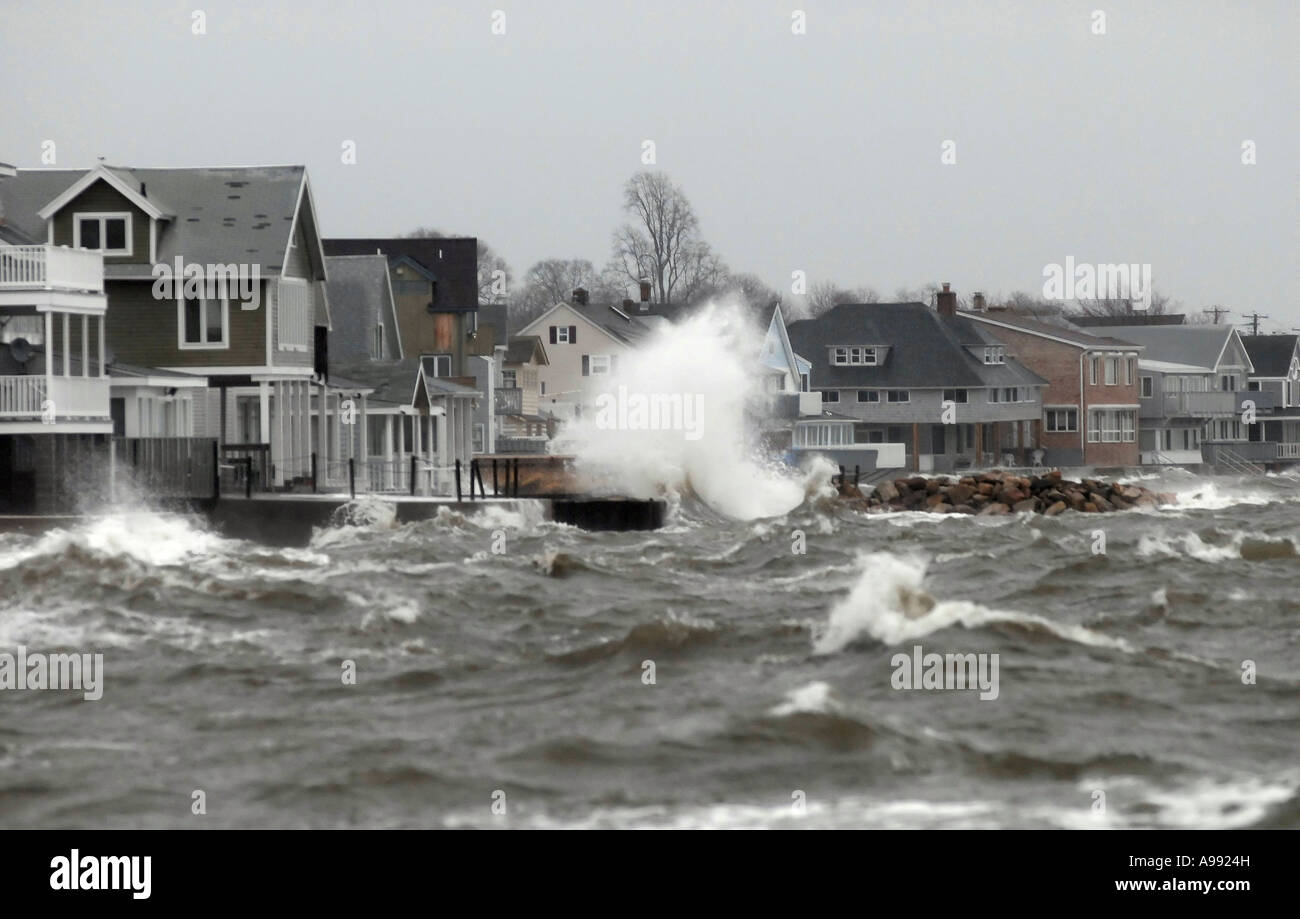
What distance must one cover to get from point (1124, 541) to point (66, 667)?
74.3 feet

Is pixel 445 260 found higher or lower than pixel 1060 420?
higher

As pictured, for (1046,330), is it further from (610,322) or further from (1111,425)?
(610,322)

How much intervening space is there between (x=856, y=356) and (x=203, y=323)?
53942 mm

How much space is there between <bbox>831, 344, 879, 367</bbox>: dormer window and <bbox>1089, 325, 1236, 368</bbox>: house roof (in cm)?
2068

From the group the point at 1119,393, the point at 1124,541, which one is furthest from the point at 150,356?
the point at 1119,393

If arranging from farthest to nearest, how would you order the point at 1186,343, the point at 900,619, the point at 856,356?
the point at 1186,343
the point at 856,356
the point at 900,619

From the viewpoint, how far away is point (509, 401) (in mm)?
83750

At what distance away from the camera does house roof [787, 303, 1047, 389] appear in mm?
93062

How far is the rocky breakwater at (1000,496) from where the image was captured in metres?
59.3

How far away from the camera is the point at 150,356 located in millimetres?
45531

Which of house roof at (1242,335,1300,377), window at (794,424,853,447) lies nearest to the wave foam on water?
window at (794,424,853,447)

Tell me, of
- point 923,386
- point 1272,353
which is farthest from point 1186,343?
point 923,386

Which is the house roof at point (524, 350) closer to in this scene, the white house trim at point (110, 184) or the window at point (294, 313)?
the window at point (294, 313)

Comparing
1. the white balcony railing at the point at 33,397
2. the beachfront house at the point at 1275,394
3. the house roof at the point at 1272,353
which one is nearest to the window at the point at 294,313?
the white balcony railing at the point at 33,397
